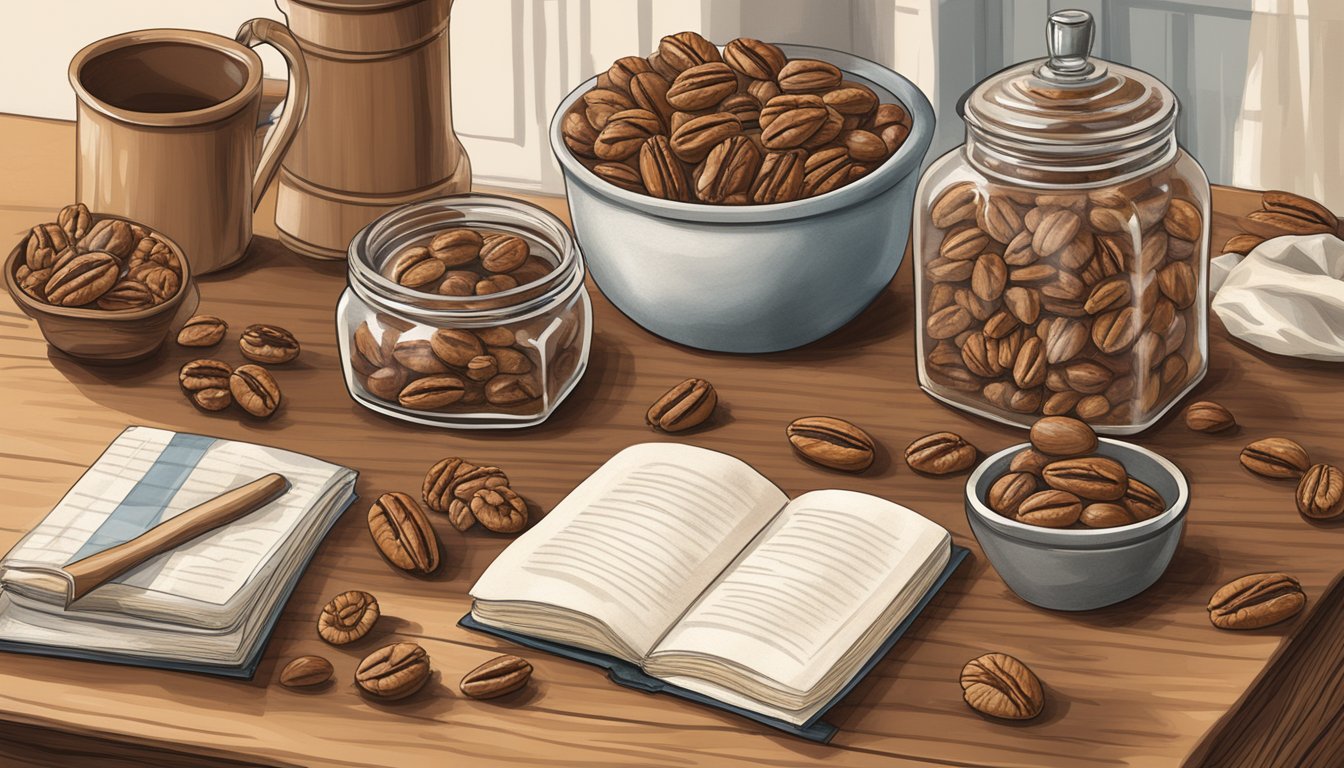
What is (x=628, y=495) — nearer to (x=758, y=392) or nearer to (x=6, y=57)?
(x=758, y=392)

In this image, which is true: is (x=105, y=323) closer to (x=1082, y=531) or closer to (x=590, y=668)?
(x=590, y=668)

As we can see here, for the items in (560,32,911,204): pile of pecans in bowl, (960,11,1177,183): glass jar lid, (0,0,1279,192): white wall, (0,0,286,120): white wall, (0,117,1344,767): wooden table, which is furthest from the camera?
(0,0,286,120): white wall

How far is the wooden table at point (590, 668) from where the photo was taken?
2.97ft

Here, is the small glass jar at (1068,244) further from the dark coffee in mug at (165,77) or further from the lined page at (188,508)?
the dark coffee in mug at (165,77)

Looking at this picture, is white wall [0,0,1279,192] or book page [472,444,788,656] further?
white wall [0,0,1279,192]

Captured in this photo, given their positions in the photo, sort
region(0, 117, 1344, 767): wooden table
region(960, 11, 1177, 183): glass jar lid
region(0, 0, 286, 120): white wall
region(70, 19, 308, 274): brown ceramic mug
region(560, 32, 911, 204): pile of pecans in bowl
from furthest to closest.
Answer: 1. region(0, 0, 286, 120): white wall
2. region(70, 19, 308, 274): brown ceramic mug
3. region(560, 32, 911, 204): pile of pecans in bowl
4. region(960, 11, 1177, 183): glass jar lid
5. region(0, 117, 1344, 767): wooden table

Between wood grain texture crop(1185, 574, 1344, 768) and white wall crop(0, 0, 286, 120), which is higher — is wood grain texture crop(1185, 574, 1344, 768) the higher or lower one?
the lower one

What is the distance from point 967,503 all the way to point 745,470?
0.15m

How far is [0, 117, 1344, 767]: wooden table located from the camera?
0.91m

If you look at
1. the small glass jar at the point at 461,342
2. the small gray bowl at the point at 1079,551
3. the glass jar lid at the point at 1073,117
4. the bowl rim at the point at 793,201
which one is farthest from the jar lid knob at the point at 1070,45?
the small glass jar at the point at 461,342

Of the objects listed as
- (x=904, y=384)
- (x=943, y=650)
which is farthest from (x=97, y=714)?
(x=904, y=384)

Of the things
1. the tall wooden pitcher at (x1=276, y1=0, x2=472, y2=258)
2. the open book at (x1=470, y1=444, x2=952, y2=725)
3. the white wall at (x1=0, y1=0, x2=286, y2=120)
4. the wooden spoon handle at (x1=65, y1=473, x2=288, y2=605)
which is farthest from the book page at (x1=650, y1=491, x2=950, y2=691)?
the white wall at (x1=0, y1=0, x2=286, y2=120)

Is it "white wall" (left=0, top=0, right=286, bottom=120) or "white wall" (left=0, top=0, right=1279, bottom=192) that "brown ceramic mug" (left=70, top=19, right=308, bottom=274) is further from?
"white wall" (left=0, top=0, right=286, bottom=120)

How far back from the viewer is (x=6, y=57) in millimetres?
2482
